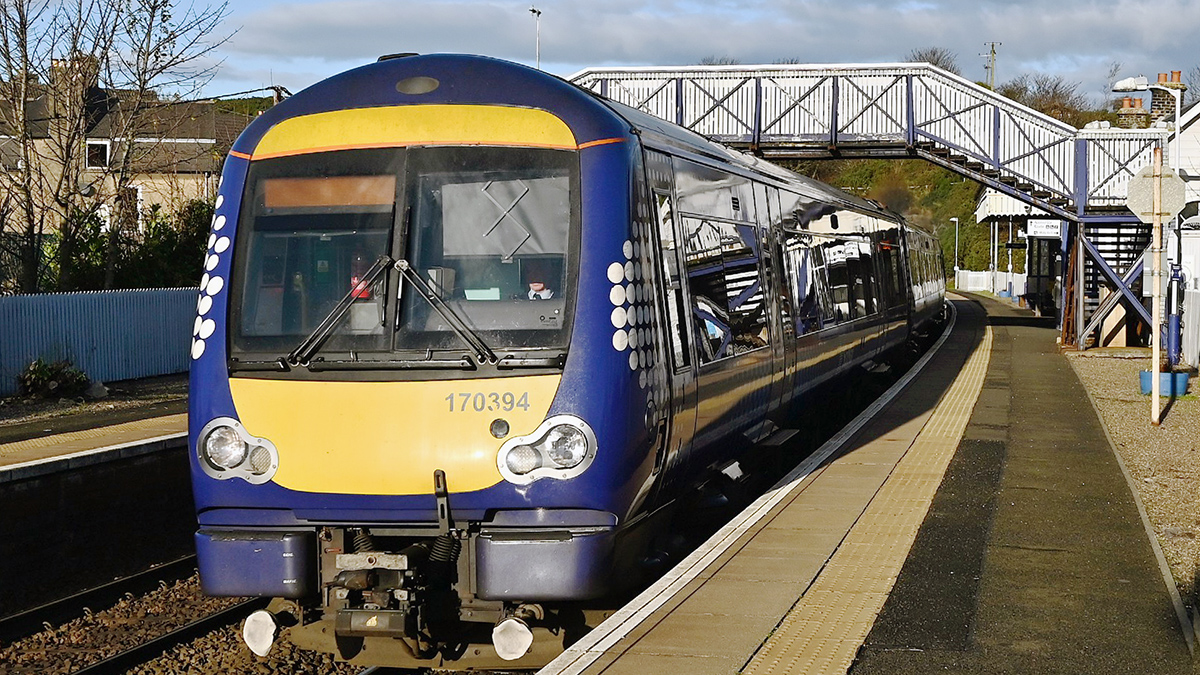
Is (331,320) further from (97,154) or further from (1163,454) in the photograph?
(97,154)

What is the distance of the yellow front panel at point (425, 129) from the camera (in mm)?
6457

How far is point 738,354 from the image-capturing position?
8.51 m

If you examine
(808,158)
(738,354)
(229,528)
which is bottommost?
(229,528)

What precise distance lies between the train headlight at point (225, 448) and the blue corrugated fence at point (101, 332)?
14.8m

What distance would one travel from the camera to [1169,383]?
17.8 meters

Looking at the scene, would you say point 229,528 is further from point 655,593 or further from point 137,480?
point 137,480

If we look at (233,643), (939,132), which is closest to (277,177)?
(233,643)

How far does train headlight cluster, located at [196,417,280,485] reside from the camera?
244 inches

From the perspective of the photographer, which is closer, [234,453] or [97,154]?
[234,453]

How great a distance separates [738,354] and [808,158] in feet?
61.5

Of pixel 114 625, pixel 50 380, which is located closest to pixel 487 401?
pixel 114 625

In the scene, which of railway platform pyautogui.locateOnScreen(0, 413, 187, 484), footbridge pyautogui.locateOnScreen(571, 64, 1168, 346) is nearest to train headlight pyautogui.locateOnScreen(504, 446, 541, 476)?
railway platform pyautogui.locateOnScreen(0, 413, 187, 484)

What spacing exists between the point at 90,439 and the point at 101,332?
904 cm


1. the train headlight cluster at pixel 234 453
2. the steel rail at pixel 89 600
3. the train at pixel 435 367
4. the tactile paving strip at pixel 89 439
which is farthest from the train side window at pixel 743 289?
the tactile paving strip at pixel 89 439
